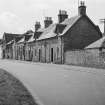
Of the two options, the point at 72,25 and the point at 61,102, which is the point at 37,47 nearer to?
the point at 72,25

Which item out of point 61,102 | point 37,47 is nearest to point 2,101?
point 61,102

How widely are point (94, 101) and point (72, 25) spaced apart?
32401 mm

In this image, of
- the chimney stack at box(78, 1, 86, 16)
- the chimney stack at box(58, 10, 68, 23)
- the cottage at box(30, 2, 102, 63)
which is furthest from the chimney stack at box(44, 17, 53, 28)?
the chimney stack at box(78, 1, 86, 16)

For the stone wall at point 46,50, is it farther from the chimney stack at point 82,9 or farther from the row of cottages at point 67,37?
the chimney stack at point 82,9

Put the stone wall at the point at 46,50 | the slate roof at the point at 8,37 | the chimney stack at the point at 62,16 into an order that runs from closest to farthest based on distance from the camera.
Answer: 1. the stone wall at the point at 46,50
2. the chimney stack at the point at 62,16
3. the slate roof at the point at 8,37

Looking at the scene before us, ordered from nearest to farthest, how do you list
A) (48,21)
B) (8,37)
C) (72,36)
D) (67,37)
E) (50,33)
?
(67,37)
(72,36)
(50,33)
(48,21)
(8,37)

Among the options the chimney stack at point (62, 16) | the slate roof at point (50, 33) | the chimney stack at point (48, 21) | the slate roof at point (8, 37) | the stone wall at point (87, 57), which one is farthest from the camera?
the slate roof at point (8, 37)

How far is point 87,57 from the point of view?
32125 mm

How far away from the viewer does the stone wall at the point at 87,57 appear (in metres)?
29.4

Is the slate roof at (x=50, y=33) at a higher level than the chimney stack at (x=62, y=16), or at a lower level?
lower

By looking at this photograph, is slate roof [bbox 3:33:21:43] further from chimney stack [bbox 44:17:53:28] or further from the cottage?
the cottage

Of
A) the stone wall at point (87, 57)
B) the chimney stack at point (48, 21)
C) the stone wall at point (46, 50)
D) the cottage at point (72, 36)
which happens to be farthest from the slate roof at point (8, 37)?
the stone wall at point (87, 57)

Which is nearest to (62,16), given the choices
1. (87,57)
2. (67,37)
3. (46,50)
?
(46,50)

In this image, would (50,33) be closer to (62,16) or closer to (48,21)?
(62,16)
